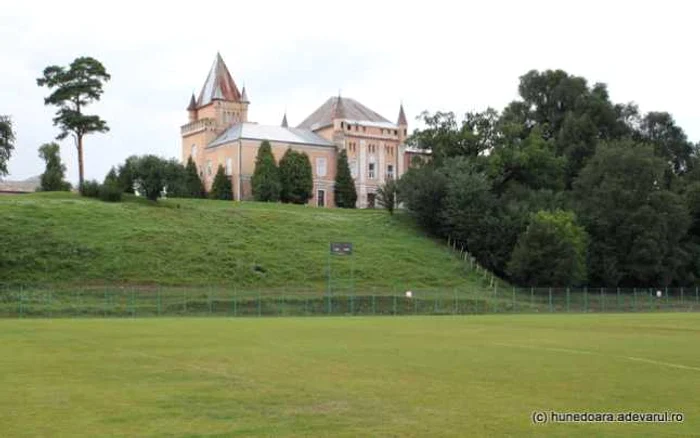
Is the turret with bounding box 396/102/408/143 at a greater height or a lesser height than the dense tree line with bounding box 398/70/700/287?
greater

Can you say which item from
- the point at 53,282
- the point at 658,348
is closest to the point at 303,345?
the point at 658,348

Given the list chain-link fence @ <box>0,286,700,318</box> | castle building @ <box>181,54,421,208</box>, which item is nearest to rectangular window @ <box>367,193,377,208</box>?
castle building @ <box>181,54,421,208</box>

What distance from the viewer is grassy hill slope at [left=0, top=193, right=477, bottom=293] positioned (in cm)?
6950

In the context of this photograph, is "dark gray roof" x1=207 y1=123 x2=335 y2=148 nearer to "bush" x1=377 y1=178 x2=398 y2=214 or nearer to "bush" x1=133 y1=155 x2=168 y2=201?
"bush" x1=133 y1=155 x2=168 y2=201

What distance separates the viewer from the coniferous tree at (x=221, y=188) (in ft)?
382

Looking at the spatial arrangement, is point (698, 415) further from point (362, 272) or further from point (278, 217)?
point (278, 217)

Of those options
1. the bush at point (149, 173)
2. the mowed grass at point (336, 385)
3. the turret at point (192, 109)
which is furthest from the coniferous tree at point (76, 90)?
the mowed grass at point (336, 385)

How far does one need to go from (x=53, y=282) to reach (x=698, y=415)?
190 feet

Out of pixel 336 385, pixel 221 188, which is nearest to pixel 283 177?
pixel 221 188

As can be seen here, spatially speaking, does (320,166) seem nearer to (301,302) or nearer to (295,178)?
(295,178)

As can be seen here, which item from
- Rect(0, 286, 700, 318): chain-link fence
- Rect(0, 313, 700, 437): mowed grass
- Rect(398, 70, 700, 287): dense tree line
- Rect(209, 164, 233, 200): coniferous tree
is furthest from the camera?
Rect(209, 164, 233, 200): coniferous tree

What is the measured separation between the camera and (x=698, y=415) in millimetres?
13328

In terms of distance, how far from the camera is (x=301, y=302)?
202ft

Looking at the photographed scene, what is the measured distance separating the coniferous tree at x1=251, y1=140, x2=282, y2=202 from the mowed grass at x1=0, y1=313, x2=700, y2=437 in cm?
8181
